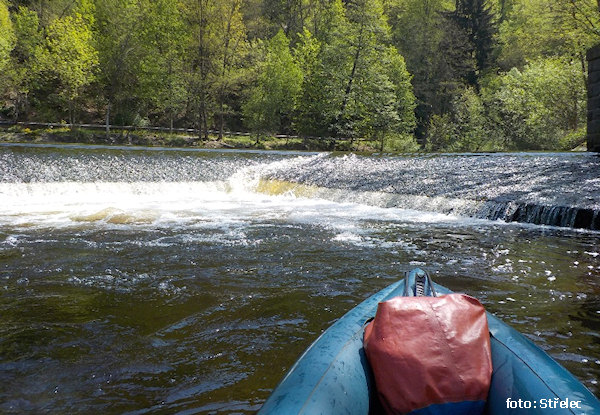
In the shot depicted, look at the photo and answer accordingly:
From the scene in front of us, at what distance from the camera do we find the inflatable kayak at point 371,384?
65.4 inches

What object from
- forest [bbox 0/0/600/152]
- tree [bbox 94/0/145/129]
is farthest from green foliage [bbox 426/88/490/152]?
tree [bbox 94/0/145/129]

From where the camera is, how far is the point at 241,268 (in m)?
5.53

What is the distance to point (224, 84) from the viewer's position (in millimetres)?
30594

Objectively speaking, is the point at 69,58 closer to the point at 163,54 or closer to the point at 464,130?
the point at 163,54

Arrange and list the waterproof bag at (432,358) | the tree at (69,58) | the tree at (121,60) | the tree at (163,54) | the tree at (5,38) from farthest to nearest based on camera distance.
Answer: the tree at (121,60) → the tree at (163,54) → the tree at (69,58) → the tree at (5,38) → the waterproof bag at (432,358)

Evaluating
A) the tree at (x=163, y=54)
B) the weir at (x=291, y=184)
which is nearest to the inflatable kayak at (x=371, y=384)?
the weir at (x=291, y=184)

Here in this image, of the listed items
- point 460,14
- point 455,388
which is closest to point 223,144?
point 460,14

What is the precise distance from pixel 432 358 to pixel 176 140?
31.3 meters

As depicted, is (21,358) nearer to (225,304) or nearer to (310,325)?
(225,304)

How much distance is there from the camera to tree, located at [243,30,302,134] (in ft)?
102

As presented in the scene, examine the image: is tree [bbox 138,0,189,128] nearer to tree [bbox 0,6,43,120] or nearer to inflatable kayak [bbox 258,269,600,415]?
tree [bbox 0,6,43,120]

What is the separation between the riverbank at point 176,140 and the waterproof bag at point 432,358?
94.6 feet

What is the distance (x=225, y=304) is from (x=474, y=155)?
13.6 m

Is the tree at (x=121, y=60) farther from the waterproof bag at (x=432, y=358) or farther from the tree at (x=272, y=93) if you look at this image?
the waterproof bag at (x=432, y=358)
